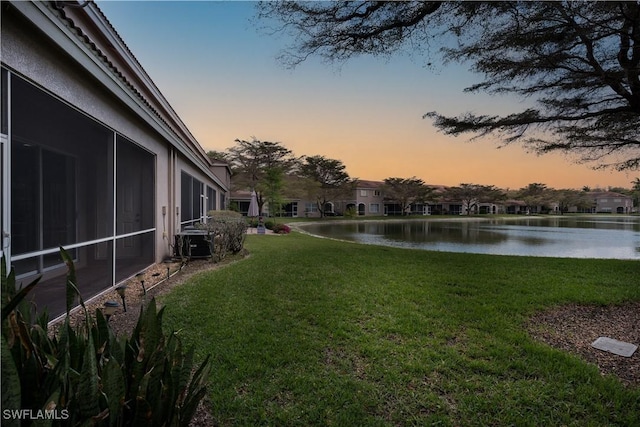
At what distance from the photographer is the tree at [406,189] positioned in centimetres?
5256

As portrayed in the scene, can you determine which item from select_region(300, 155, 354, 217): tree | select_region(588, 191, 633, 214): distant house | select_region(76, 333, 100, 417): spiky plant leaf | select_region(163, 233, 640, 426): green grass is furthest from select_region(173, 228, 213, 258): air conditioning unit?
select_region(588, 191, 633, 214): distant house

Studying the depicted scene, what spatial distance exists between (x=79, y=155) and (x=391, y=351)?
7623mm

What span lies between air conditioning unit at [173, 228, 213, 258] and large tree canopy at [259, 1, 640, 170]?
16.4 feet

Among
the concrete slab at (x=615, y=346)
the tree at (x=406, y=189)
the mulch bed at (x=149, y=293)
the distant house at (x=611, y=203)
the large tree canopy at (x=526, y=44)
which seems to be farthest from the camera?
the distant house at (x=611, y=203)

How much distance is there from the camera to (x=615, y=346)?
401 centimetres

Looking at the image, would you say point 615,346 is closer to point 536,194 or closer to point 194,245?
point 194,245

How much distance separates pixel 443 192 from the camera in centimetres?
6047

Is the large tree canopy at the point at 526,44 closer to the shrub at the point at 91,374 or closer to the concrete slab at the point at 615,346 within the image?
the concrete slab at the point at 615,346

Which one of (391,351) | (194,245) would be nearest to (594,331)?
(391,351)

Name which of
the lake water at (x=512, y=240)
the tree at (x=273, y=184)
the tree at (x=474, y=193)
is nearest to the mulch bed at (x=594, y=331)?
the lake water at (x=512, y=240)

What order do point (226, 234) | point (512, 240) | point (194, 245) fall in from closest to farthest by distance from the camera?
point (194, 245), point (226, 234), point (512, 240)

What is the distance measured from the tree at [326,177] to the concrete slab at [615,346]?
137 ft

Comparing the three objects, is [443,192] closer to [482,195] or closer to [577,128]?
[482,195]

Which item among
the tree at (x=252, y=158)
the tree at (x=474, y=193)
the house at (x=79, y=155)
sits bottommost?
the house at (x=79, y=155)
